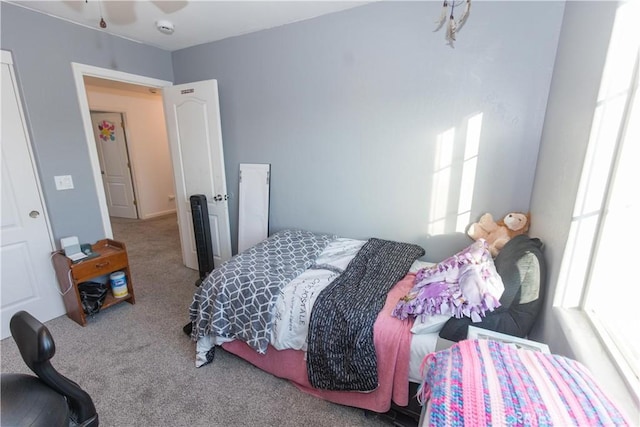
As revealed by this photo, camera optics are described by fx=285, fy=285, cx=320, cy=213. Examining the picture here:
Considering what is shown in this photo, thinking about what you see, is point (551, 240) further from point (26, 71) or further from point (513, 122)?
point (26, 71)

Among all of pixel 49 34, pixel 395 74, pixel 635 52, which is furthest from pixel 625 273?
pixel 49 34

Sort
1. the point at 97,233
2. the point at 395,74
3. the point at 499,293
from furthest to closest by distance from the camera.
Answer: the point at 97,233 → the point at 395,74 → the point at 499,293

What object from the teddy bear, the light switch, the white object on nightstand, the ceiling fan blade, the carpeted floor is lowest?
the carpeted floor

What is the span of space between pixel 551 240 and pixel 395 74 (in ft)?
5.07

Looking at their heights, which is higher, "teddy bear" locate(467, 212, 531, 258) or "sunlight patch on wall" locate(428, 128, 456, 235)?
"sunlight patch on wall" locate(428, 128, 456, 235)

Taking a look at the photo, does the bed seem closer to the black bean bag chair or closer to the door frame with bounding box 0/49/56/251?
the black bean bag chair

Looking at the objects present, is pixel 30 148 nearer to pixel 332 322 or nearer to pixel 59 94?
pixel 59 94

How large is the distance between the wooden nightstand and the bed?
1112 mm

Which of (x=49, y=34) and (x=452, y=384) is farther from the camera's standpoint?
(x=49, y=34)

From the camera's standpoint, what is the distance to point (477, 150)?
2.07 metres

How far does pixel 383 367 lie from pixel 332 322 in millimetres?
346

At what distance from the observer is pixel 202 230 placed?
9.58 feet

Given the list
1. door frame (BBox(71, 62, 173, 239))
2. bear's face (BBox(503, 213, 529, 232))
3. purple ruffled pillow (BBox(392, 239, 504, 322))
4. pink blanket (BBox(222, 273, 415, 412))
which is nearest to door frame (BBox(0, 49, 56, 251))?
door frame (BBox(71, 62, 173, 239))

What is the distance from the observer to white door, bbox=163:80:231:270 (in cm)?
286
